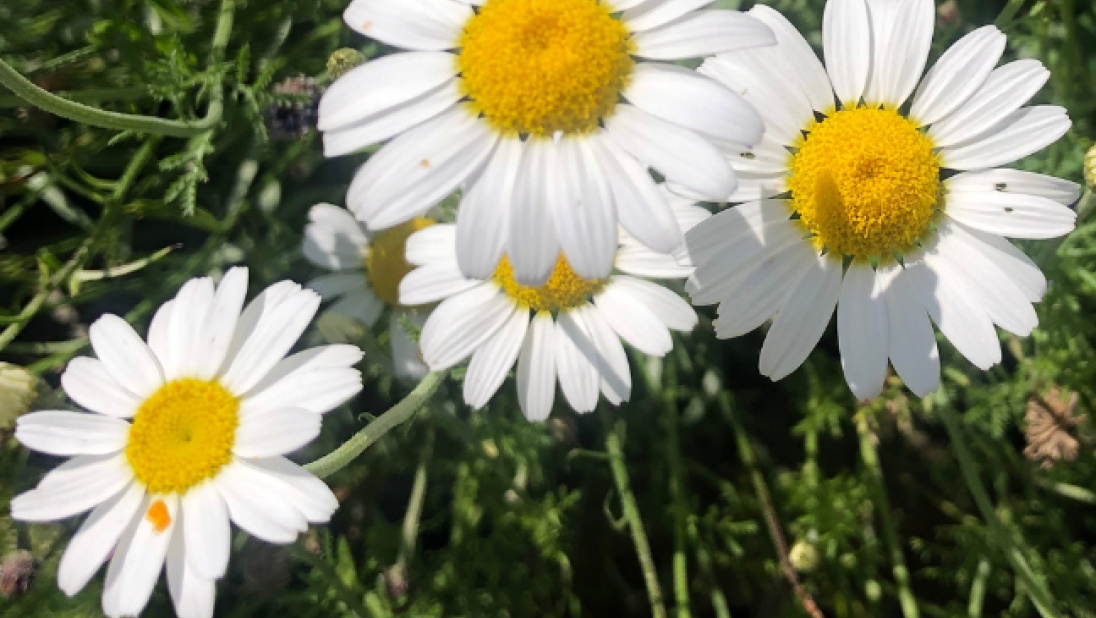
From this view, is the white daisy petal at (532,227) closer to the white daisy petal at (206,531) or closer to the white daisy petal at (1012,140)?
the white daisy petal at (206,531)

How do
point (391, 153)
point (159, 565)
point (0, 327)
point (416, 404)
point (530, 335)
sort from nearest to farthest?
point (391, 153) → point (159, 565) → point (416, 404) → point (530, 335) → point (0, 327)

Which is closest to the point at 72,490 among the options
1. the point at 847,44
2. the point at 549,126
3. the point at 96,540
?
the point at 96,540

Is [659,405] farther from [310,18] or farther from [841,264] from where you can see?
[310,18]

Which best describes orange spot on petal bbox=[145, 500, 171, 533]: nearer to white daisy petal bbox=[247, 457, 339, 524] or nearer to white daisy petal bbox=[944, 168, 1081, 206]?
white daisy petal bbox=[247, 457, 339, 524]

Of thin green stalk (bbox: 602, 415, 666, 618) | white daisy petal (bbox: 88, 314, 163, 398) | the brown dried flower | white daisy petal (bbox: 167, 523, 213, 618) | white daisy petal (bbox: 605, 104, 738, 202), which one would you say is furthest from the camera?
the brown dried flower

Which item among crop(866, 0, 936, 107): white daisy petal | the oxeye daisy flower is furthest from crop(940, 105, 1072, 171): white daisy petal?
crop(866, 0, 936, 107): white daisy petal

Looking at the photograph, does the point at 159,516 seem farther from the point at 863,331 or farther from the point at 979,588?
the point at 979,588

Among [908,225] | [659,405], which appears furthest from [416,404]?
[659,405]
